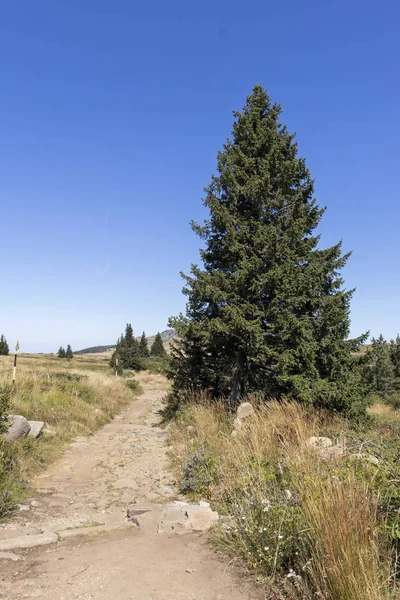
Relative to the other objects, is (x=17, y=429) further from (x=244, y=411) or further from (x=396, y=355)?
(x=396, y=355)

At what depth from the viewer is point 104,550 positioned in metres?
4.05

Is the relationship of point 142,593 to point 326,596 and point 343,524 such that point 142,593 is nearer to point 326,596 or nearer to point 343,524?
point 326,596

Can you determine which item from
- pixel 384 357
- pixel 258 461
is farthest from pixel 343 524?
pixel 384 357

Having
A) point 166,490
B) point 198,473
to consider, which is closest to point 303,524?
point 198,473

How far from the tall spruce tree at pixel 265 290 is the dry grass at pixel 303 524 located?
4004 mm

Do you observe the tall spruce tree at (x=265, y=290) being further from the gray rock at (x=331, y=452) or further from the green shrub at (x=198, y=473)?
the gray rock at (x=331, y=452)

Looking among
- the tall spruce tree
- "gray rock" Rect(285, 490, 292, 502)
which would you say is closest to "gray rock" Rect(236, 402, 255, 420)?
the tall spruce tree

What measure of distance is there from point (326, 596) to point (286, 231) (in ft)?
31.2

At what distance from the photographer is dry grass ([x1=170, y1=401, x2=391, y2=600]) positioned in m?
2.60

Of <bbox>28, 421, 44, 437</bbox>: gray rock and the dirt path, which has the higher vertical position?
<bbox>28, 421, 44, 437</bbox>: gray rock

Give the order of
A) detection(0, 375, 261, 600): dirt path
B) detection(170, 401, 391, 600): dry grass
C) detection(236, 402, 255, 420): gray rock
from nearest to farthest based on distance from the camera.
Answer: detection(170, 401, 391, 600): dry grass
detection(0, 375, 261, 600): dirt path
detection(236, 402, 255, 420): gray rock

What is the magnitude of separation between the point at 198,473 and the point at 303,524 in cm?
328

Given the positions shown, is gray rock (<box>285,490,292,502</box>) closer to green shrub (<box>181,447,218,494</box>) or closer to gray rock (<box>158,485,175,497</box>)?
green shrub (<box>181,447,218,494</box>)

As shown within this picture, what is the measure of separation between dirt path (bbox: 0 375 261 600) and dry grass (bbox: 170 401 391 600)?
1.20 feet
